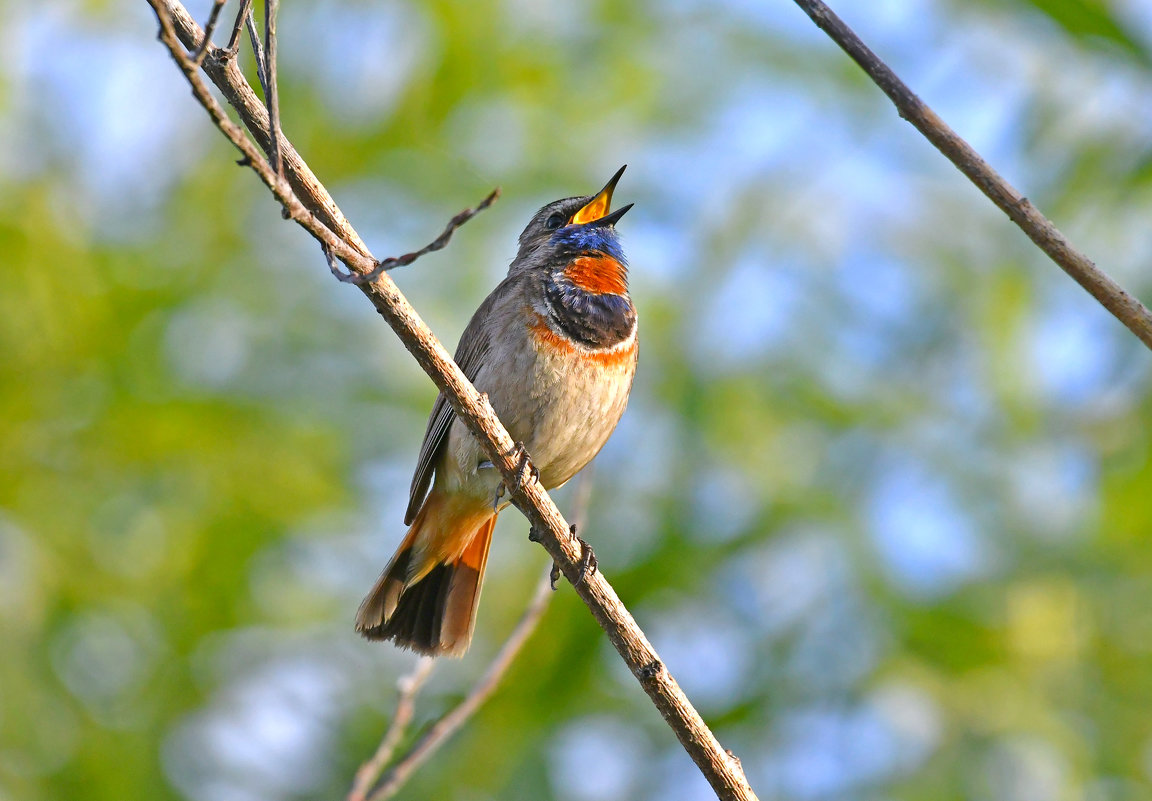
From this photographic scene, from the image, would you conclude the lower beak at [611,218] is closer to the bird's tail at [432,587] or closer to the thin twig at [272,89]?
the bird's tail at [432,587]

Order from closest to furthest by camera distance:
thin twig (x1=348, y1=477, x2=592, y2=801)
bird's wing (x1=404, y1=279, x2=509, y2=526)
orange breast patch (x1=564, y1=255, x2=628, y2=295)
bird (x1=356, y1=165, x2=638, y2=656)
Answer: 1. thin twig (x1=348, y1=477, x2=592, y2=801)
2. bird (x1=356, y1=165, x2=638, y2=656)
3. bird's wing (x1=404, y1=279, x2=509, y2=526)
4. orange breast patch (x1=564, y1=255, x2=628, y2=295)

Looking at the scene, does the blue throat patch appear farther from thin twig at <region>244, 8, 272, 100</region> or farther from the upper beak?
thin twig at <region>244, 8, 272, 100</region>

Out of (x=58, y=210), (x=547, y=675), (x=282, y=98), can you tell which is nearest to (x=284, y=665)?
(x=547, y=675)

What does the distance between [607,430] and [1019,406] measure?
3461 millimetres

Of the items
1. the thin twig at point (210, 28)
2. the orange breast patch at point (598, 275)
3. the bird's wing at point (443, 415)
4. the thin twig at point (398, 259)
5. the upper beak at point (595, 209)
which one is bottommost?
the thin twig at point (398, 259)

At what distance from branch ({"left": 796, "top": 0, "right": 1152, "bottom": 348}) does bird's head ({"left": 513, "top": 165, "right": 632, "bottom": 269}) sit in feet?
7.70

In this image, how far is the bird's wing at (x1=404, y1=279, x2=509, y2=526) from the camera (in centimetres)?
479

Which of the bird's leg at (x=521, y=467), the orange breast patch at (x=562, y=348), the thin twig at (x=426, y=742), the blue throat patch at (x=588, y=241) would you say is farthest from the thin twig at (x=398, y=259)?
the blue throat patch at (x=588, y=241)

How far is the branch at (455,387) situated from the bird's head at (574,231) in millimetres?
1931

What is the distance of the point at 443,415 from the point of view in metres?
4.79

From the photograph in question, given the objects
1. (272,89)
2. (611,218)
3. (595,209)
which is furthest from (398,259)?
(595,209)

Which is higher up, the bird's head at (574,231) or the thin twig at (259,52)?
the bird's head at (574,231)

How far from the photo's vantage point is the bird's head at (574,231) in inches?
209

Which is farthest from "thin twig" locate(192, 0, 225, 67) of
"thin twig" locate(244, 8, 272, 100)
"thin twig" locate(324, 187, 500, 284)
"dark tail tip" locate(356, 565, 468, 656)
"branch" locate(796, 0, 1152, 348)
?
"dark tail tip" locate(356, 565, 468, 656)
